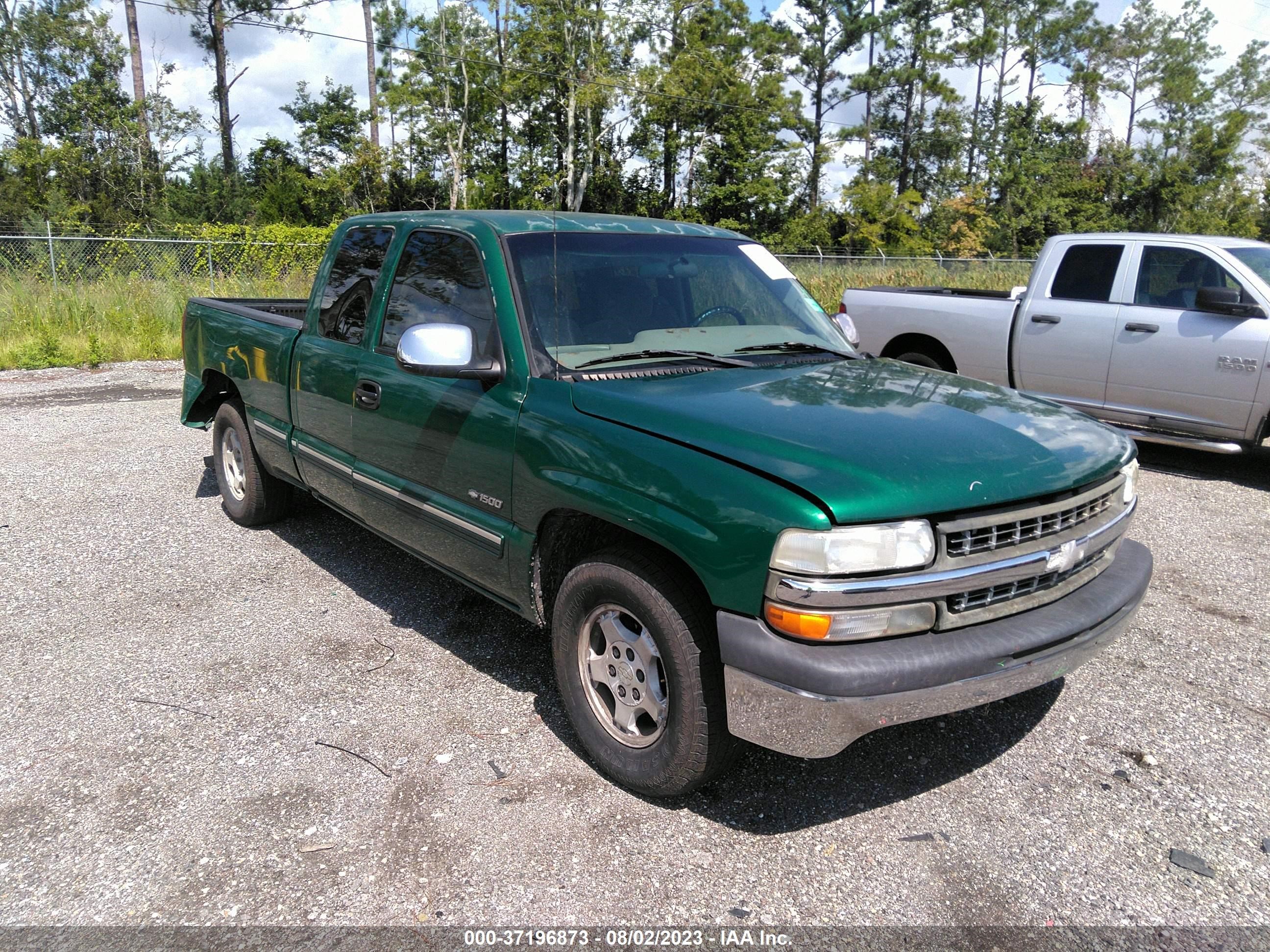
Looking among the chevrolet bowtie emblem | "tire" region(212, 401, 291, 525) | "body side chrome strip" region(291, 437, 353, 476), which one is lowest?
"tire" region(212, 401, 291, 525)

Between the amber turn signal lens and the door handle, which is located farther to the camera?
the door handle

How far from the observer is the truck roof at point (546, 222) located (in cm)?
375

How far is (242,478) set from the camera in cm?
571

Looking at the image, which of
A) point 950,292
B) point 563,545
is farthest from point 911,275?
point 563,545

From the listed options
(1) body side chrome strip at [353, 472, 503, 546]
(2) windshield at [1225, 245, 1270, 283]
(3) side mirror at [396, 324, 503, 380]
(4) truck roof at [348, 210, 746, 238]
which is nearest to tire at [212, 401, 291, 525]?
(1) body side chrome strip at [353, 472, 503, 546]

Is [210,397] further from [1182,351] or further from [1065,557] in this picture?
[1182,351]

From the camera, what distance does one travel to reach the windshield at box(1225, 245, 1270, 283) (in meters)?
7.11

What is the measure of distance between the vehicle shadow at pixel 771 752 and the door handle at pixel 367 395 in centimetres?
108

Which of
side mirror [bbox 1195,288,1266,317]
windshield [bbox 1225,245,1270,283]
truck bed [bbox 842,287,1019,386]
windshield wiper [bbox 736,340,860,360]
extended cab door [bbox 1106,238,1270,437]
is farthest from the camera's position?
truck bed [bbox 842,287,1019,386]

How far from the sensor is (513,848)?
2.75 m

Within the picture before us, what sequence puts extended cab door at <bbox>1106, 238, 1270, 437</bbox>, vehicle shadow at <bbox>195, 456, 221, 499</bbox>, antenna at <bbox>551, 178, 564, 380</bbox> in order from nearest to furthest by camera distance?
antenna at <bbox>551, 178, 564, 380</bbox>
vehicle shadow at <bbox>195, 456, 221, 499</bbox>
extended cab door at <bbox>1106, 238, 1270, 437</bbox>

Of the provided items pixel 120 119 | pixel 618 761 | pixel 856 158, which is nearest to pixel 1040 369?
pixel 618 761

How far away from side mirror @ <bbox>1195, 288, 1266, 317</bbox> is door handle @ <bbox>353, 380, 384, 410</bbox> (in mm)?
6204

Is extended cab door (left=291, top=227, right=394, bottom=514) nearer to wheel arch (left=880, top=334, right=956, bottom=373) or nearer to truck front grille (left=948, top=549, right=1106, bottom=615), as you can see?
truck front grille (left=948, top=549, right=1106, bottom=615)
